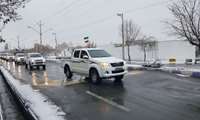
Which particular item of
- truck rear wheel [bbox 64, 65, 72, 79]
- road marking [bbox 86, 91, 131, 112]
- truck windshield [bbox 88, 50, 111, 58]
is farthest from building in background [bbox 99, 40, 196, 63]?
road marking [bbox 86, 91, 131, 112]

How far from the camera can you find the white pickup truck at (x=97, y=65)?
15945 millimetres

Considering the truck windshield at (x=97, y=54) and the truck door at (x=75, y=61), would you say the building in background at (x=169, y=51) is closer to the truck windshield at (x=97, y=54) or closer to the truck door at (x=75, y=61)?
the truck door at (x=75, y=61)

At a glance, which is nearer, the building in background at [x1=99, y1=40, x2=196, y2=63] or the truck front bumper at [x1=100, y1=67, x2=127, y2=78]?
the truck front bumper at [x1=100, y1=67, x2=127, y2=78]

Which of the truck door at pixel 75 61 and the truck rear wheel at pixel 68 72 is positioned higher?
the truck door at pixel 75 61

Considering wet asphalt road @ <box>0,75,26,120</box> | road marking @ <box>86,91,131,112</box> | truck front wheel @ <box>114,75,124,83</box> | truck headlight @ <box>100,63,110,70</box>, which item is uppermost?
truck headlight @ <box>100,63,110,70</box>

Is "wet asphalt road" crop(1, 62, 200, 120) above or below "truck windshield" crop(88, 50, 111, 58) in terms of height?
below

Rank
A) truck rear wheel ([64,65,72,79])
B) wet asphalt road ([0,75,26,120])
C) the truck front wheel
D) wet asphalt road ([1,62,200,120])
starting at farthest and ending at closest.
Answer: truck rear wheel ([64,65,72,79]), the truck front wheel, wet asphalt road ([0,75,26,120]), wet asphalt road ([1,62,200,120])

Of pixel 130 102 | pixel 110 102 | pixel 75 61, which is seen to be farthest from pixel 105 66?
pixel 130 102

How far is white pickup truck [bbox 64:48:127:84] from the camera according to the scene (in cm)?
1595

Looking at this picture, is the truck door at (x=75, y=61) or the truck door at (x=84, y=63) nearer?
the truck door at (x=84, y=63)

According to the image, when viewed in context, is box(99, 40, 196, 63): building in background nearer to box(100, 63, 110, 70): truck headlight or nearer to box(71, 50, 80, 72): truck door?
box(71, 50, 80, 72): truck door

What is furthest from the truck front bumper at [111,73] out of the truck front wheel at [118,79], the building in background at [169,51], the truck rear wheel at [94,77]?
the building in background at [169,51]

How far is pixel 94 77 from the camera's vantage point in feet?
54.3

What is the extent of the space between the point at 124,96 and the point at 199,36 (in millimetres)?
24563
